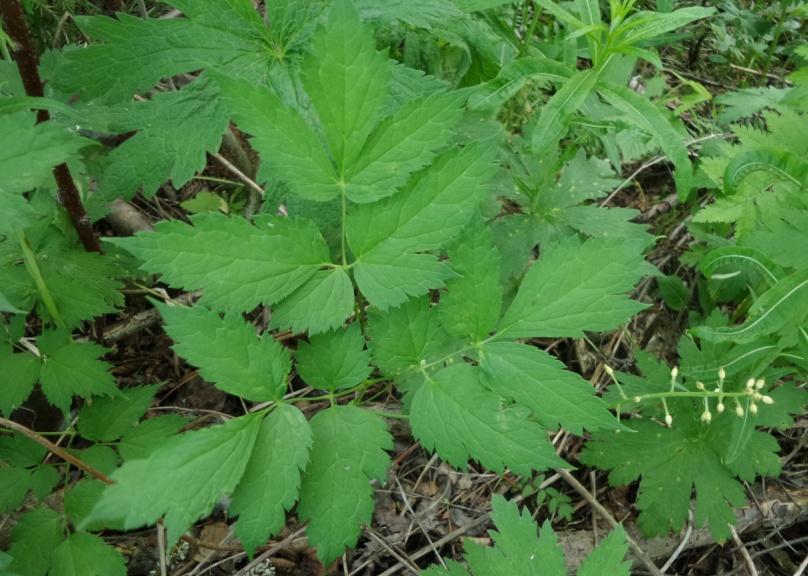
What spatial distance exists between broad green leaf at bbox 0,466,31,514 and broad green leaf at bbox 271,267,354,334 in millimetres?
912

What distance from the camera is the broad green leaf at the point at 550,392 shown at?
1.33 m

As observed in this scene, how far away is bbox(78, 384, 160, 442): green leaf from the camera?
1.79 metres

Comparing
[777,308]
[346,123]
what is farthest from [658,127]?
[346,123]

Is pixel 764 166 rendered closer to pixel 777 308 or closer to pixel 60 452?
pixel 777 308

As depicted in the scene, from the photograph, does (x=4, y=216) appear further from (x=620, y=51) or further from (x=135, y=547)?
(x=620, y=51)

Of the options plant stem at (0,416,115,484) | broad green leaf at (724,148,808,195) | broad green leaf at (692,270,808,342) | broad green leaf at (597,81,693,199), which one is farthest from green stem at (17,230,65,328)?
broad green leaf at (724,148,808,195)

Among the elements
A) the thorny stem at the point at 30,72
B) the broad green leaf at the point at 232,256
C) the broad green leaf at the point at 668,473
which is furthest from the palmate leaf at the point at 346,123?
the broad green leaf at the point at 668,473

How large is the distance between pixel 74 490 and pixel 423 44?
5.40 feet

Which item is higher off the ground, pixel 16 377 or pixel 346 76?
pixel 346 76

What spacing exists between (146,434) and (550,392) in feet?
3.80

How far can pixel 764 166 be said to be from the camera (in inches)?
76.6

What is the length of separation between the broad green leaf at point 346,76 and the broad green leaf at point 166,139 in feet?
1.24

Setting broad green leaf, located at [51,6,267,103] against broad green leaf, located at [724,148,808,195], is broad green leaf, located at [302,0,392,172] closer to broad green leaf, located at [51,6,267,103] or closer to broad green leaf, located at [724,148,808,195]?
broad green leaf, located at [51,6,267,103]

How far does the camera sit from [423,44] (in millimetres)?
1979
